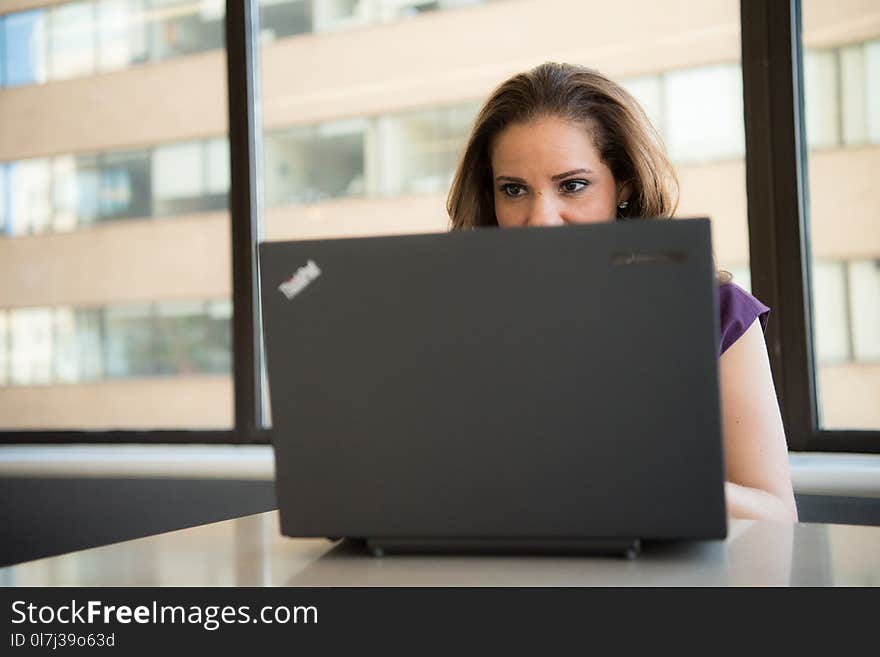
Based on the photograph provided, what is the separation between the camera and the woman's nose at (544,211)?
1.41 m

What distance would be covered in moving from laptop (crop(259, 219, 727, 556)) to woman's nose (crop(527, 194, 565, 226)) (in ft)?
2.59

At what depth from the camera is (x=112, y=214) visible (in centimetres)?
314

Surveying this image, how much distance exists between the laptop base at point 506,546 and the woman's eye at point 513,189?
0.86 m

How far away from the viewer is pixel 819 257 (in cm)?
208

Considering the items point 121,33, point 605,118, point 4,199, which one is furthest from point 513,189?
point 4,199

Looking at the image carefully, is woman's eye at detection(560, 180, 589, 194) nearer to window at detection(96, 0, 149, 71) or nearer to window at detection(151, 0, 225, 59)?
window at detection(151, 0, 225, 59)

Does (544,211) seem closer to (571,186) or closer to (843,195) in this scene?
(571,186)

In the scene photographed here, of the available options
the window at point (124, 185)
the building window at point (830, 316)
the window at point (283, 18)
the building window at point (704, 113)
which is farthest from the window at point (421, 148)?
the building window at point (830, 316)

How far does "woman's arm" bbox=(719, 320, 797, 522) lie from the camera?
1.07 meters

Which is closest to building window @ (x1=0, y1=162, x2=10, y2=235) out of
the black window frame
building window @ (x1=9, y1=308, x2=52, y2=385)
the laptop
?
building window @ (x1=9, y1=308, x2=52, y2=385)

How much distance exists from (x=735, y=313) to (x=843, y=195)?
99cm

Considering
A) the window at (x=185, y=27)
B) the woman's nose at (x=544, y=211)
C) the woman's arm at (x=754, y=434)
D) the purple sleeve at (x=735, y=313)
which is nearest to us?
the woman's arm at (x=754, y=434)

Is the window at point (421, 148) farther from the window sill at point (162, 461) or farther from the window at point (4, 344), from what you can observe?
the window at point (4, 344)
